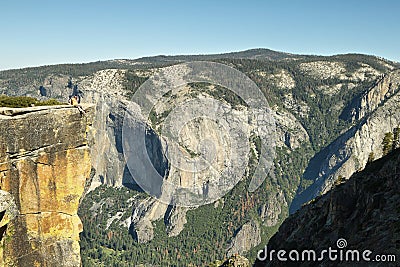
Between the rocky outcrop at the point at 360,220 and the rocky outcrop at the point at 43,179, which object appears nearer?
the rocky outcrop at the point at 43,179

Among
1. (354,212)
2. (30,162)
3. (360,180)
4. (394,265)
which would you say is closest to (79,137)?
(30,162)

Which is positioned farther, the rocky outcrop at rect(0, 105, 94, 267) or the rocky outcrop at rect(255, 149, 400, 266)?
the rocky outcrop at rect(255, 149, 400, 266)

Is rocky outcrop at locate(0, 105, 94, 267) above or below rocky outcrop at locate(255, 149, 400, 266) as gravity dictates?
above

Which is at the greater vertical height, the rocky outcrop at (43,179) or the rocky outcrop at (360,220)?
the rocky outcrop at (43,179)

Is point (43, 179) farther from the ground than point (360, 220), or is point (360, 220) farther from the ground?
point (43, 179)

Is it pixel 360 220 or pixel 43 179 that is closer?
pixel 43 179
